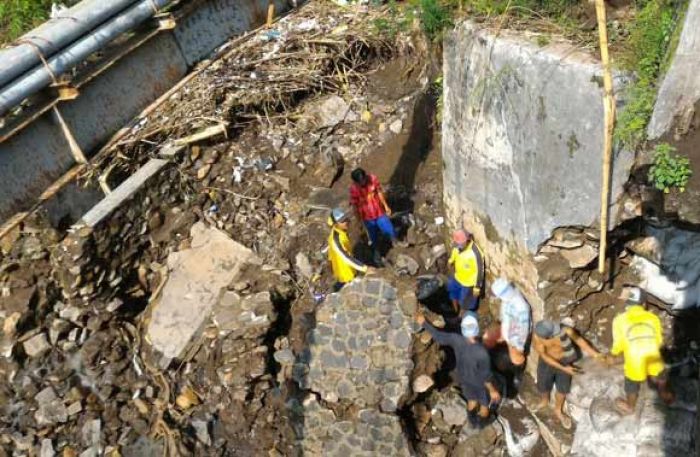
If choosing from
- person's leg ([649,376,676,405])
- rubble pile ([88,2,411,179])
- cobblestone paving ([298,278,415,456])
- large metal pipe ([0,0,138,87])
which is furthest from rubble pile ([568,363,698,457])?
large metal pipe ([0,0,138,87])

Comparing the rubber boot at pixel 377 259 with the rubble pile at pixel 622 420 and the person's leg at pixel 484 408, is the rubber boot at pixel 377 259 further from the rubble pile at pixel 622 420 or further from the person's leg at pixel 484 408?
the rubble pile at pixel 622 420

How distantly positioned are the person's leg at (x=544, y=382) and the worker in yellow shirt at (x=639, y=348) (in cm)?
54

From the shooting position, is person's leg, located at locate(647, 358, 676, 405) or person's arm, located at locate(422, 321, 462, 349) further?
Answer: person's arm, located at locate(422, 321, 462, 349)

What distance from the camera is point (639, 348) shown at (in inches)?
163

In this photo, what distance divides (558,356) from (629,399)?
61 centimetres

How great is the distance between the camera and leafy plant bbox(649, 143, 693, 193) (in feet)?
12.5

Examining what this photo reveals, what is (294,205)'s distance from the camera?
720 cm

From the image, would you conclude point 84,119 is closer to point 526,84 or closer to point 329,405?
point 329,405

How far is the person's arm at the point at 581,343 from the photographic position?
472 centimetres

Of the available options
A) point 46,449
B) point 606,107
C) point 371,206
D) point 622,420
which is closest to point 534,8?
point 606,107

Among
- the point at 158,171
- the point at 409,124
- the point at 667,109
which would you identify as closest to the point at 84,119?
the point at 158,171

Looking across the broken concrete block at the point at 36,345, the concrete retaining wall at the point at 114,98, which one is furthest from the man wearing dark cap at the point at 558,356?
the concrete retaining wall at the point at 114,98

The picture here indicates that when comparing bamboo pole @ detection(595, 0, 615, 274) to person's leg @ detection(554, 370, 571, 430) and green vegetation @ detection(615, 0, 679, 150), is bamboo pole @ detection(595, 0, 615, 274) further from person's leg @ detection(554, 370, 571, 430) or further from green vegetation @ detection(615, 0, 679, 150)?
person's leg @ detection(554, 370, 571, 430)

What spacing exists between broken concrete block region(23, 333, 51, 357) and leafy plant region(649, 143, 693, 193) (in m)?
5.44
